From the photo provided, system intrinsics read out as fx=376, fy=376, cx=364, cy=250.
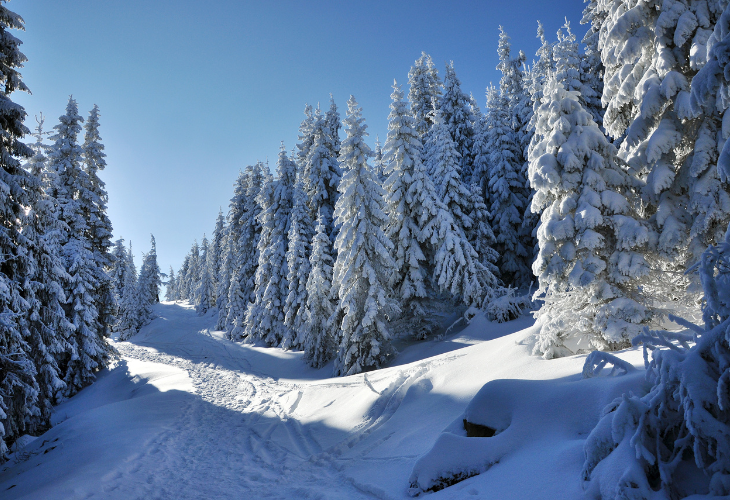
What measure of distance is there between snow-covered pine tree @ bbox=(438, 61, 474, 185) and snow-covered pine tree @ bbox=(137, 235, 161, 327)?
165ft

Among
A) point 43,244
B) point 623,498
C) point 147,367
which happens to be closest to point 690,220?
point 623,498

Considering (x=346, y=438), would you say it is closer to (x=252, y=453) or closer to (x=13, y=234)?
(x=252, y=453)

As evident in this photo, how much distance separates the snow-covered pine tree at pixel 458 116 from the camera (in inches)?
1293

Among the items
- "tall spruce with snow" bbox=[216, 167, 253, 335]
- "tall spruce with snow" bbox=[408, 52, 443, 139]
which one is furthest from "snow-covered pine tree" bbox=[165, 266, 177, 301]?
"tall spruce with snow" bbox=[408, 52, 443, 139]

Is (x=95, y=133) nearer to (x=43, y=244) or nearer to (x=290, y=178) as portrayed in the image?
(x=290, y=178)

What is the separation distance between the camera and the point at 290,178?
3409 centimetres

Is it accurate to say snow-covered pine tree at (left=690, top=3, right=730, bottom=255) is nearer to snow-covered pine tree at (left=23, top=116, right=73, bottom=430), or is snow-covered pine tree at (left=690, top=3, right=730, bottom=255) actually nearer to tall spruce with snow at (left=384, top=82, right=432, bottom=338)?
tall spruce with snow at (left=384, top=82, right=432, bottom=338)

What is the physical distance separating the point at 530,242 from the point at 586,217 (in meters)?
19.9

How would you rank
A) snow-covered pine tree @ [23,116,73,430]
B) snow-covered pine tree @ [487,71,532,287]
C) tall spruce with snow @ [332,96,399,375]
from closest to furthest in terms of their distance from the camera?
snow-covered pine tree @ [23,116,73,430] < tall spruce with snow @ [332,96,399,375] < snow-covered pine tree @ [487,71,532,287]

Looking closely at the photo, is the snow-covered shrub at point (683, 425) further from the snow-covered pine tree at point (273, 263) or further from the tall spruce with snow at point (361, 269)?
the snow-covered pine tree at point (273, 263)

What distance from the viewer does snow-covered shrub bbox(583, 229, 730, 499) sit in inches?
99.9

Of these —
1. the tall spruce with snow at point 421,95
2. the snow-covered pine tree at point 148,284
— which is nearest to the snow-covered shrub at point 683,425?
the tall spruce with snow at point 421,95

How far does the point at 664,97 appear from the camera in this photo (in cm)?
841

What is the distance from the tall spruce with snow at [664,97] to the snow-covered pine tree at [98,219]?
2702cm
